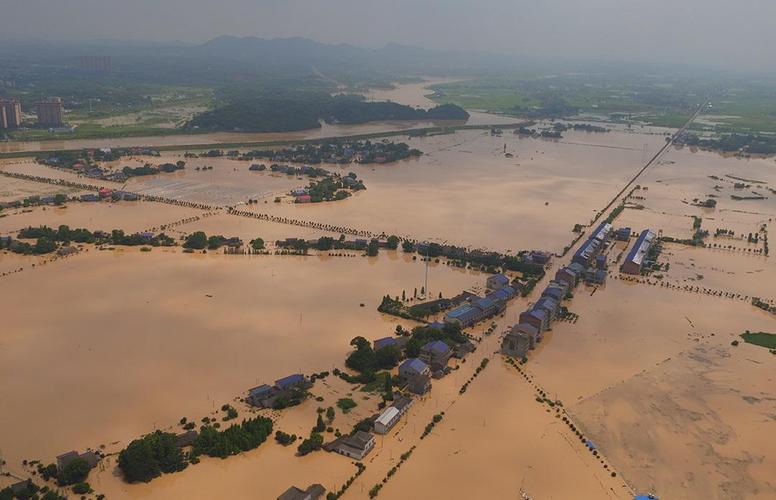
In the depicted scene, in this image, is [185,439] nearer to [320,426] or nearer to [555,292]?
[320,426]

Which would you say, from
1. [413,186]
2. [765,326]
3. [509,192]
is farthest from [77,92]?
[765,326]

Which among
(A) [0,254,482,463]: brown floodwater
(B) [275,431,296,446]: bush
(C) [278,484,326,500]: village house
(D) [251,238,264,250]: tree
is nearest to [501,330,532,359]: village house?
(A) [0,254,482,463]: brown floodwater

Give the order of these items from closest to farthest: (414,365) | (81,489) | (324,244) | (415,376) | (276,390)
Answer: (81,489)
(276,390)
(415,376)
(414,365)
(324,244)

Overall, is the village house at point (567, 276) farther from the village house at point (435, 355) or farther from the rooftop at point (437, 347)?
the village house at point (435, 355)

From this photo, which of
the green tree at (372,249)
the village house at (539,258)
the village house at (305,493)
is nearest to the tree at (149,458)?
the village house at (305,493)

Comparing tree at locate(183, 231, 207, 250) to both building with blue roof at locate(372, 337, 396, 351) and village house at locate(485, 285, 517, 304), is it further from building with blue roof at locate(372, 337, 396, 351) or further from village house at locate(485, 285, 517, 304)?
village house at locate(485, 285, 517, 304)

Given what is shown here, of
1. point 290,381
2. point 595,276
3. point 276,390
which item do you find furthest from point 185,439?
point 595,276
